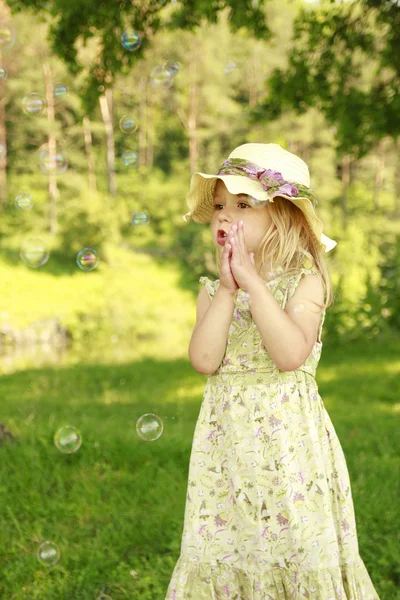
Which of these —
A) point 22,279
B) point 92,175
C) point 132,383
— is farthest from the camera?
point 92,175

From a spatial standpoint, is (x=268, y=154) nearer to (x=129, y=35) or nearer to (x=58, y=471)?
(x=58, y=471)

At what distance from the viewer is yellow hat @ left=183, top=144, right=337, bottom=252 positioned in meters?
2.28

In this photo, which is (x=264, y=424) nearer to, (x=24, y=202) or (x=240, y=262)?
(x=240, y=262)

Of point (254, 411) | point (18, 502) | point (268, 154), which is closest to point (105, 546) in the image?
point (18, 502)

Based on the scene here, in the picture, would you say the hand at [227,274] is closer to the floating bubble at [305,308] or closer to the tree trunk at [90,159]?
the floating bubble at [305,308]

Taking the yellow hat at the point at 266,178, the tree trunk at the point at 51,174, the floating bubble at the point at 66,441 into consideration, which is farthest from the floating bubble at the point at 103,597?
the tree trunk at the point at 51,174

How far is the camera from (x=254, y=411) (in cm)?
232

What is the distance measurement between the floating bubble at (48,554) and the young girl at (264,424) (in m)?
1.04

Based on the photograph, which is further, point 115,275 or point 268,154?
point 115,275

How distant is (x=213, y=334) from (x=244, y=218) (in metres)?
0.40

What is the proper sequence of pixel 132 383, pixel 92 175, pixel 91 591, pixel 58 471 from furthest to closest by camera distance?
pixel 92 175
pixel 132 383
pixel 58 471
pixel 91 591

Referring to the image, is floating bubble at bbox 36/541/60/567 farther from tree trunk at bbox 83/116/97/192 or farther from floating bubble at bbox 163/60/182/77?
tree trunk at bbox 83/116/97/192

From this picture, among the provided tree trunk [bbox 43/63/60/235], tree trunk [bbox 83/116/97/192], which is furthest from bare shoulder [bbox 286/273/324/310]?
tree trunk [bbox 83/116/97/192]

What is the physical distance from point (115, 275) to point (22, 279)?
339cm
